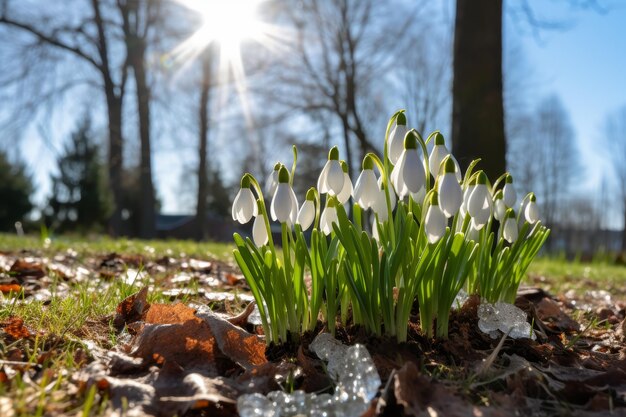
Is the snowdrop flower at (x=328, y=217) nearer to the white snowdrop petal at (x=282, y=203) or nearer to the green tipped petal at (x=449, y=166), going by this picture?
the white snowdrop petal at (x=282, y=203)

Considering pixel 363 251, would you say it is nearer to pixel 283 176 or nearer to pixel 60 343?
pixel 283 176

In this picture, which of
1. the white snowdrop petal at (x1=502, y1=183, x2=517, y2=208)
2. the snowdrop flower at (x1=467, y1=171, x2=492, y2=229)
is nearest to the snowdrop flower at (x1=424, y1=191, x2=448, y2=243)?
the snowdrop flower at (x1=467, y1=171, x2=492, y2=229)

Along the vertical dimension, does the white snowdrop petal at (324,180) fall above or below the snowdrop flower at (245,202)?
above

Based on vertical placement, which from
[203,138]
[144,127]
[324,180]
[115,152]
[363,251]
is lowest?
[363,251]

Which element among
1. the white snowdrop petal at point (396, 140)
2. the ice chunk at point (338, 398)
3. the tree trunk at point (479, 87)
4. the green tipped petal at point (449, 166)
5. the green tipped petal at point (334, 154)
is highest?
the tree trunk at point (479, 87)

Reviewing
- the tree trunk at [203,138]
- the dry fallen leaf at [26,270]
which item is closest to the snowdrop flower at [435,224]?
the dry fallen leaf at [26,270]

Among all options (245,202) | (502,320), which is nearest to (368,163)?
(245,202)

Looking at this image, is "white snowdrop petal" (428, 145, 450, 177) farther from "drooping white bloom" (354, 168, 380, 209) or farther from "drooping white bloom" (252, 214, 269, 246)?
"drooping white bloom" (252, 214, 269, 246)
